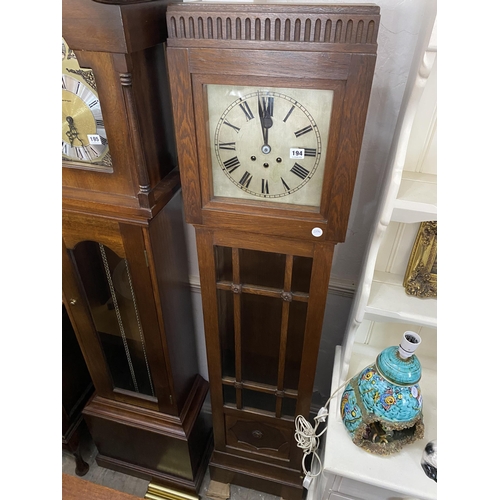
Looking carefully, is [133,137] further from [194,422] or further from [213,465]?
[213,465]

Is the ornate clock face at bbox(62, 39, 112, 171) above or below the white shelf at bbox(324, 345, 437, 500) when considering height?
above

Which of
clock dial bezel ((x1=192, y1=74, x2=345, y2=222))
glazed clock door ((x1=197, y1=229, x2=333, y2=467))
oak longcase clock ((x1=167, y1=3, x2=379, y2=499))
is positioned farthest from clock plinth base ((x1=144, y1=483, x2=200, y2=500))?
clock dial bezel ((x1=192, y1=74, x2=345, y2=222))

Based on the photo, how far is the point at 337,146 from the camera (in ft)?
2.07

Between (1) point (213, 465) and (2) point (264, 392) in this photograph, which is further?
(1) point (213, 465)

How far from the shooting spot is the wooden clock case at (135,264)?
649mm

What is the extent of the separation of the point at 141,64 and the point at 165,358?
69 cm

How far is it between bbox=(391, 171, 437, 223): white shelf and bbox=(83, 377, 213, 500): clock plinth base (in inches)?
33.7

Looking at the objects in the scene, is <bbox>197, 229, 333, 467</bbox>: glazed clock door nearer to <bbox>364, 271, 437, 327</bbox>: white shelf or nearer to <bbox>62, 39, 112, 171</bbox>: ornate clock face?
<bbox>364, 271, 437, 327</bbox>: white shelf

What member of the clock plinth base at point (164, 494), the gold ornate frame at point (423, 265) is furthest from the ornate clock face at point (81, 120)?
the clock plinth base at point (164, 494)

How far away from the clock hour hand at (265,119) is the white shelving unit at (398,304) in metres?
0.21

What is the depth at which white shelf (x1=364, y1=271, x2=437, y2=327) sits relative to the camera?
783mm

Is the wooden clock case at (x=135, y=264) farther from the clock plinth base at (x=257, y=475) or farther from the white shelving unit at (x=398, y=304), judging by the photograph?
the white shelving unit at (x=398, y=304)

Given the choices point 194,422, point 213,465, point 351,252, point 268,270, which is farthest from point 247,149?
point 213,465

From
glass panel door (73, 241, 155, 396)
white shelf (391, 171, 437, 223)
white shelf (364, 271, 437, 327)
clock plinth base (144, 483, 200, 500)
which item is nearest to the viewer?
white shelf (391, 171, 437, 223)
